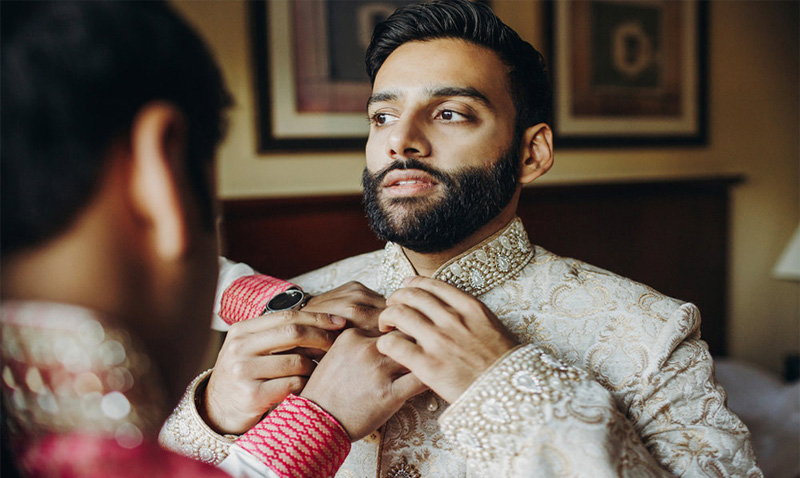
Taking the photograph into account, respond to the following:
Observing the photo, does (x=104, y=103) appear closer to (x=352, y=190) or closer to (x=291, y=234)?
(x=291, y=234)

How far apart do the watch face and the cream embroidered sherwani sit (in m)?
0.25

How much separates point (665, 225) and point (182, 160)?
118 inches

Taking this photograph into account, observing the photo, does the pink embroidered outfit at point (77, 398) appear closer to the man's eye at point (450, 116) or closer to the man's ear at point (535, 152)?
the man's eye at point (450, 116)

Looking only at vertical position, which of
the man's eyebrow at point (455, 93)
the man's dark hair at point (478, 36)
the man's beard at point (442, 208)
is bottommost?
the man's beard at point (442, 208)

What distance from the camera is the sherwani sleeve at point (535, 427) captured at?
793 millimetres

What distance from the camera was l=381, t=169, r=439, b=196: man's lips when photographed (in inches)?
43.1

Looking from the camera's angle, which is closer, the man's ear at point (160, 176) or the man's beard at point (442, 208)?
the man's ear at point (160, 176)

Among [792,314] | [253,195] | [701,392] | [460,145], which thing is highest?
[460,145]

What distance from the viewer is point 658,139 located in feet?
9.96

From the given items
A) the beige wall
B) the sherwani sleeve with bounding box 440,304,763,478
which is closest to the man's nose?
the sherwani sleeve with bounding box 440,304,763,478

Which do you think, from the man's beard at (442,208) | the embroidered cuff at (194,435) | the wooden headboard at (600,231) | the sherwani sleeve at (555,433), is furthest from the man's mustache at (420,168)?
the wooden headboard at (600,231)

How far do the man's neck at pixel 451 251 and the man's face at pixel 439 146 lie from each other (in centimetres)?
3

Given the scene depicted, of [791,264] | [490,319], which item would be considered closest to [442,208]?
[490,319]

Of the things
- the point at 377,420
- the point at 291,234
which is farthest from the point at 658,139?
the point at 377,420
